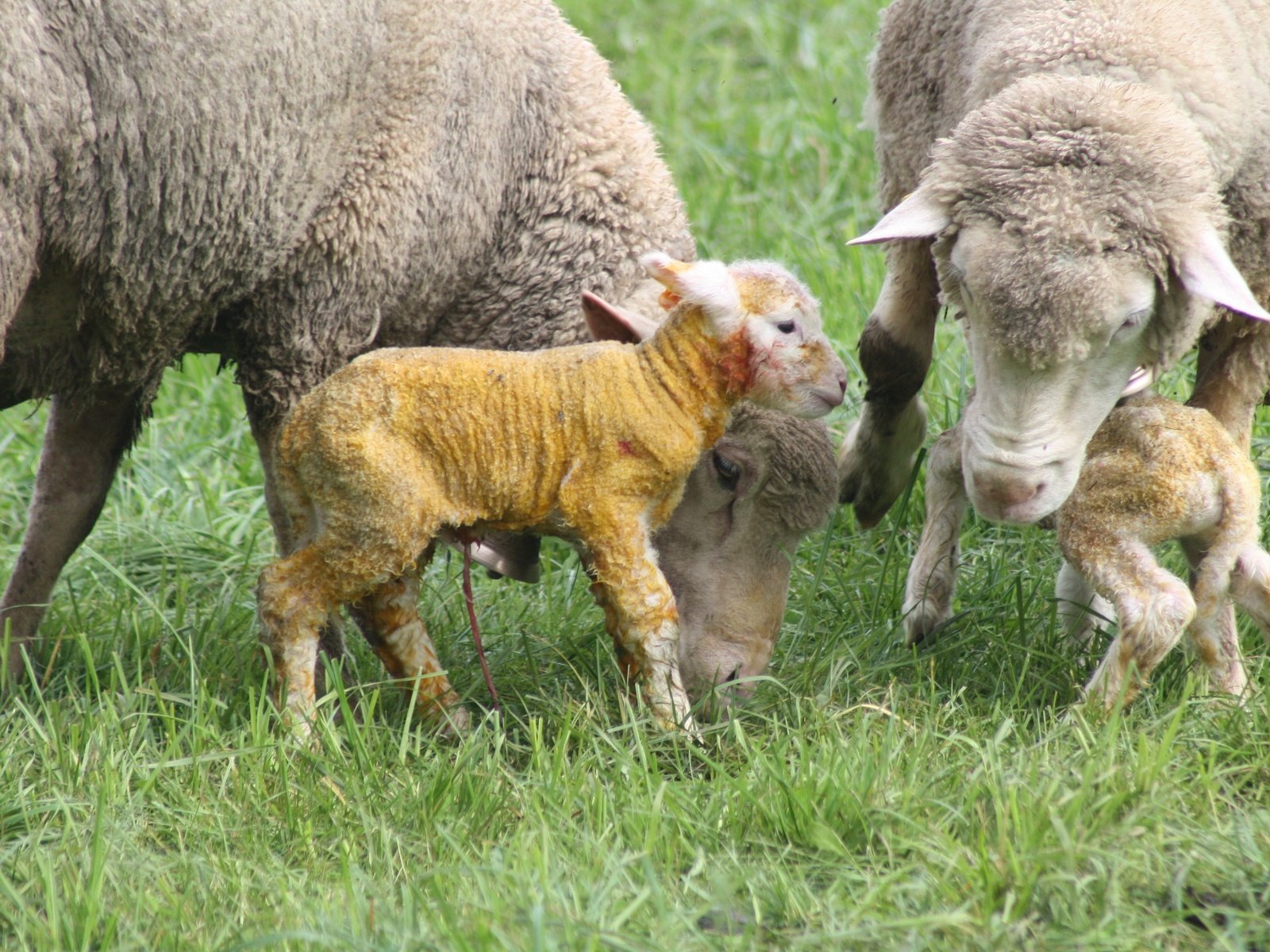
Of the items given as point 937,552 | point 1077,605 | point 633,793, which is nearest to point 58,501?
point 633,793

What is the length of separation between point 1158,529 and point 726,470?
39.5 inches

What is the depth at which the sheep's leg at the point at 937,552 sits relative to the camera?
12.9ft

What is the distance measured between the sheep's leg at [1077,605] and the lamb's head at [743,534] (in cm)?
66

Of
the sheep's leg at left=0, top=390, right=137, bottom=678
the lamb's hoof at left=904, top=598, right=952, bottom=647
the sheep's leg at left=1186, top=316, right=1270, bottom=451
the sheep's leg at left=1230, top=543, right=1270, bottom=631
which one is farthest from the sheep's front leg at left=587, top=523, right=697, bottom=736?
the sheep's leg at left=0, top=390, right=137, bottom=678

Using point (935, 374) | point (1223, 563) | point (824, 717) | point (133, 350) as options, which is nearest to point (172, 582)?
point (133, 350)

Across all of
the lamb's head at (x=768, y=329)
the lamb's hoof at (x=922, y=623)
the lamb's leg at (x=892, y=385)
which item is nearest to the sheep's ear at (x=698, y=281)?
the lamb's head at (x=768, y=329)

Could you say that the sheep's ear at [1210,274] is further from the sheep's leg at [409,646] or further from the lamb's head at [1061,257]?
the sheep's leg at [409,646]

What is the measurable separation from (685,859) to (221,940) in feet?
2.71

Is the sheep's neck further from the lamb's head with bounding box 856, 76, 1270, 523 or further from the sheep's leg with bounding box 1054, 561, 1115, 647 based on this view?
the sheep's leg with bounding box 1054, 561, 1115, 647

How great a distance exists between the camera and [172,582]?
4637mm

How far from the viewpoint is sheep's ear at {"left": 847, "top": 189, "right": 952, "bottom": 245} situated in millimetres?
3121

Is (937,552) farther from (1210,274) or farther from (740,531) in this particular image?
(1210,274)

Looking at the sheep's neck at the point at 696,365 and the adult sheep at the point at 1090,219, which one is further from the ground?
the adult sheep at the point at 1090,219

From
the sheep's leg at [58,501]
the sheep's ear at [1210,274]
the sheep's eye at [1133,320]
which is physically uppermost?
the sheep's ear at [1210,274]
